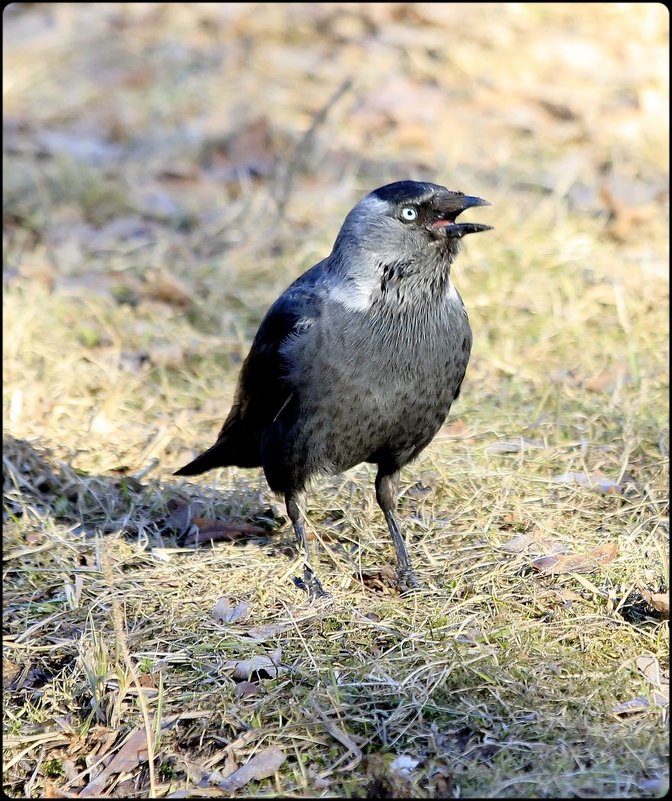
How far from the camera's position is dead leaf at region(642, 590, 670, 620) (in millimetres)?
3371

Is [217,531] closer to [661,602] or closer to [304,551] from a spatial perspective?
[304,551]

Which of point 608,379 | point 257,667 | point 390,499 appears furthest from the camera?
point 608,379

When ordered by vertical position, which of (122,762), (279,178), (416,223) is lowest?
(122,762)

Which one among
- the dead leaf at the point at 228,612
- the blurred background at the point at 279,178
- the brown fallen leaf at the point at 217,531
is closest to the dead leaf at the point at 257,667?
the dead leaf at the point at 228,612

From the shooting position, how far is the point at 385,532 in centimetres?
427

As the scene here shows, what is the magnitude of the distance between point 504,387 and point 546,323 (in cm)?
75

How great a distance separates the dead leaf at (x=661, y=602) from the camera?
133 inches

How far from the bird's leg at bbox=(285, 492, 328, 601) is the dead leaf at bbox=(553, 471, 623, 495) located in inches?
43.1

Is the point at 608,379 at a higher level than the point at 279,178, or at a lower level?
lower

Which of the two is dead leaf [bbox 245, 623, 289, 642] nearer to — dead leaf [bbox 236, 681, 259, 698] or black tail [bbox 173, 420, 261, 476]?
dead leaf [bbox 236, 681, 259, 698]

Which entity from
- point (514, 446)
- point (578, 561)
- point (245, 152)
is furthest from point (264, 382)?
point (245, 152)

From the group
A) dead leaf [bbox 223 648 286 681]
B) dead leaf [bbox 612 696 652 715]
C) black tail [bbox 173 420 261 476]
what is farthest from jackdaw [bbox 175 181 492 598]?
dead leaf [bbox 612 696 652 715]

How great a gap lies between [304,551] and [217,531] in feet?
1.64

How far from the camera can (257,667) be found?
3316mm
